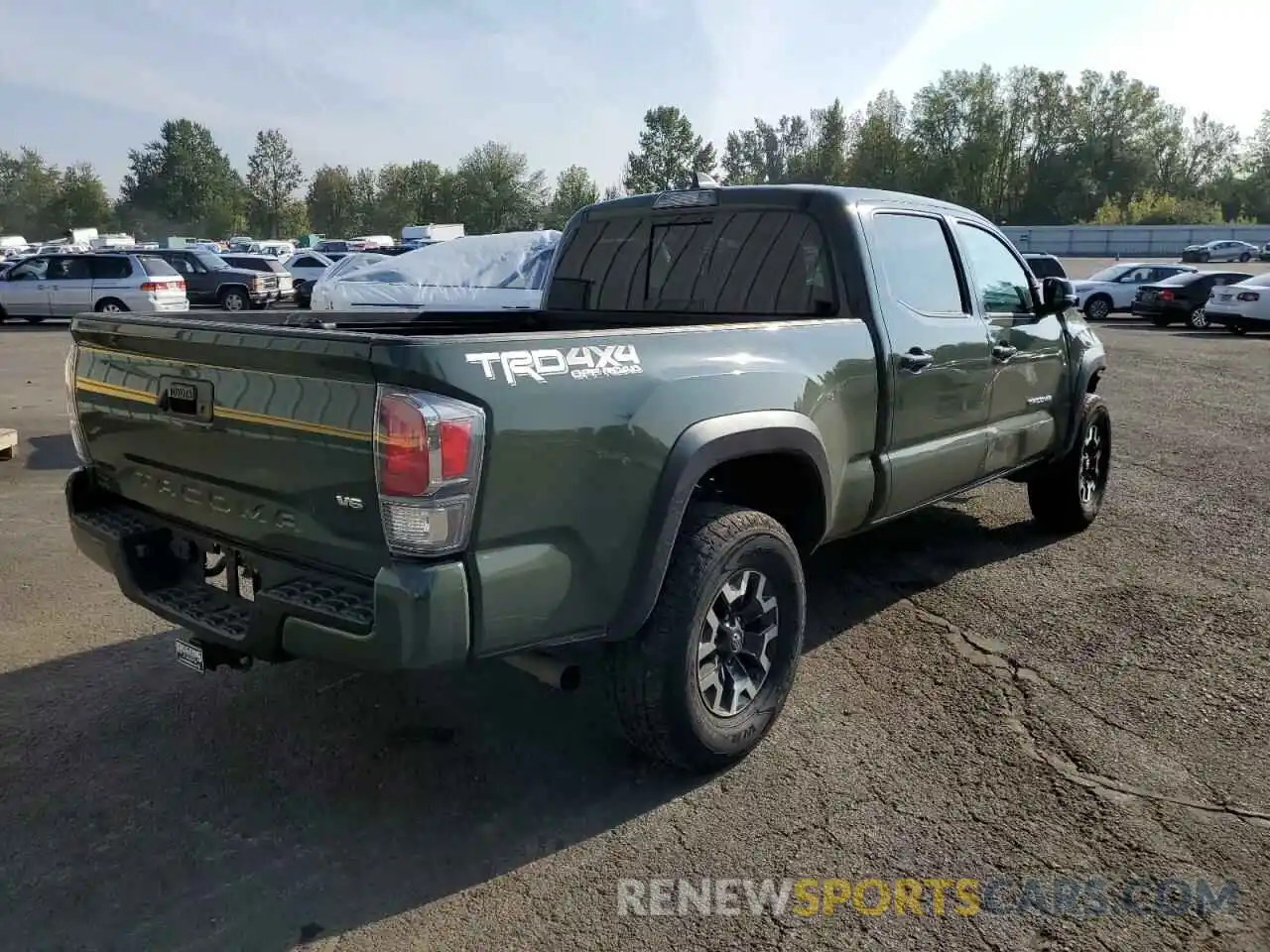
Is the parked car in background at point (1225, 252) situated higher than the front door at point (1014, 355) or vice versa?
the parked car in background at point (1225, 252)

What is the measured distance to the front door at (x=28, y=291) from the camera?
70.1 feet

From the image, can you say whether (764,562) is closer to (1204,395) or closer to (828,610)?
(828,610)

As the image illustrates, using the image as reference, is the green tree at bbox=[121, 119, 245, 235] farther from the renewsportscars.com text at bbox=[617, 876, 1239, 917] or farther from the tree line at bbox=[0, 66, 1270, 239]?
the renewsportscars.com text at bbox=[617, 876, 1239, 917]

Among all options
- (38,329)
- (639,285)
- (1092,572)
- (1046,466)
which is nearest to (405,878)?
(639,285)

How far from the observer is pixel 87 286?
21.0 metres

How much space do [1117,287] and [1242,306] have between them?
5.67 m

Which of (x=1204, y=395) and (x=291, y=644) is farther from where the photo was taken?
(x=1204, y=395)

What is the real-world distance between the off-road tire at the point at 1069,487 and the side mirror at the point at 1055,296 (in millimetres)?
726

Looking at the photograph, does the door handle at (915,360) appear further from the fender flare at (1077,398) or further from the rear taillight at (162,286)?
the rear taillight at (162,286)

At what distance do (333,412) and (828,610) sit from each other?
3033 millimetres

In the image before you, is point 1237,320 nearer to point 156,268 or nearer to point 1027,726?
point 1027,726

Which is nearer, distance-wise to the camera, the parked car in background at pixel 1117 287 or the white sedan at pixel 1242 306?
the white sedan at pixel 1242 306

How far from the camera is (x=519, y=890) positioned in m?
2.81

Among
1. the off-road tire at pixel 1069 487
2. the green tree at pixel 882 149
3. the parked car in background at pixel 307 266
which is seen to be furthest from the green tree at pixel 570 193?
the off-road tire at pixel 1069 487
